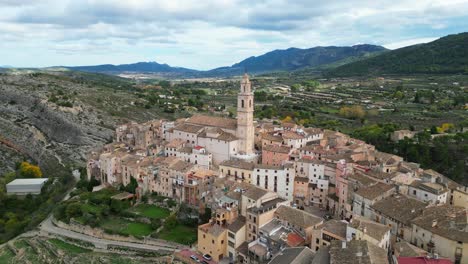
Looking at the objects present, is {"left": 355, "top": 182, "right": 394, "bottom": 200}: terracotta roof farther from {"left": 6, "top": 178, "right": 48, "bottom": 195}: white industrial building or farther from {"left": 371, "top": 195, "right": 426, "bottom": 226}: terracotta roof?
{"left": 6, "top": 178, "right": 48, "bottom": 195}: white industrial building

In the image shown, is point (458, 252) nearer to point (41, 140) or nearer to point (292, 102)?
point (41, 140)

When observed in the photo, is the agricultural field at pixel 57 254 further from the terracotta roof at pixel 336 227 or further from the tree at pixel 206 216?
the terracotta roof at pixel 336 227

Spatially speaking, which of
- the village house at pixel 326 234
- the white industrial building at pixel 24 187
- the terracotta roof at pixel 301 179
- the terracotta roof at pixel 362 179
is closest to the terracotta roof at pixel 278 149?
the terracotta roof at pixel 301 179

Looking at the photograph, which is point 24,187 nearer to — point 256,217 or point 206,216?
point 206,216

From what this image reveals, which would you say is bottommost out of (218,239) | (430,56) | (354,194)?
(218,239)

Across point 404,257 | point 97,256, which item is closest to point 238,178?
point 97,256
